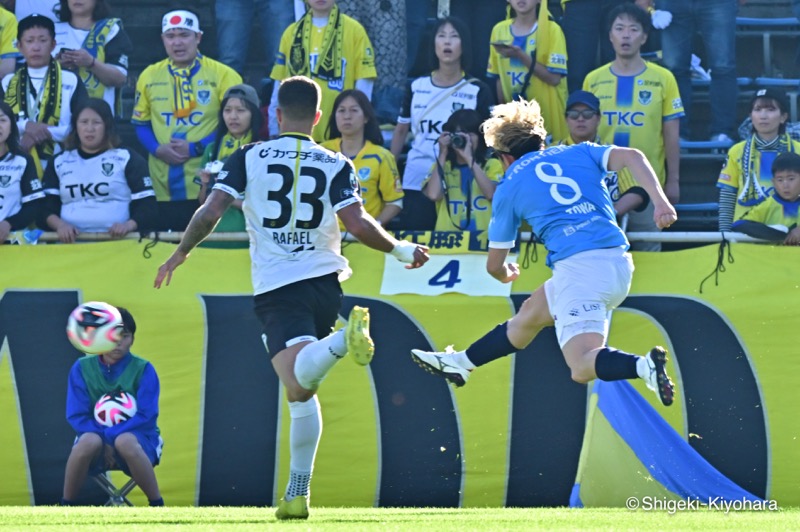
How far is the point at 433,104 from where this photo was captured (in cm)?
1195

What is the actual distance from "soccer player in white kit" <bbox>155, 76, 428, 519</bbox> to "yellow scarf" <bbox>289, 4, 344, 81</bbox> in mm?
4532

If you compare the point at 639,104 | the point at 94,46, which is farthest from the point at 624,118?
the point at 94,46

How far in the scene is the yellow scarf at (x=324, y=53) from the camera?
12.4m

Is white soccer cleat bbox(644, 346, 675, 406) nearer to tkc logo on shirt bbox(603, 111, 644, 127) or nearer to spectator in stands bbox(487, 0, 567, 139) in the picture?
tkc logo on shirt bbox(603, 111, 644, 127)

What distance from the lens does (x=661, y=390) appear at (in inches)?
280

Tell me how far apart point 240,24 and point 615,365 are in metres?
6.84

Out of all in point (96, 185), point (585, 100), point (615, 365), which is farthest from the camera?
point (96, 185)

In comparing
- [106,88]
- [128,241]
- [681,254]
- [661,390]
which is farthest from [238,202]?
[661,390]

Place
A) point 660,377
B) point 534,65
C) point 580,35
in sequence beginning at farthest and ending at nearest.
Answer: point 580,35
point 534,65
point 660,377

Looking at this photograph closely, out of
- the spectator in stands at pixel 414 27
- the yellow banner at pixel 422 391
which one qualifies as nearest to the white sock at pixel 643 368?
the yellow banner at pixel 422 391

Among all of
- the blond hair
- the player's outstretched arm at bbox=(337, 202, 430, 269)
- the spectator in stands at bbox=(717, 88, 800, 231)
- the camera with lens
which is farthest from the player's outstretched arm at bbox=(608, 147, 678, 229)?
the spectator in stands at bbox=(717, 88, 800, 231)

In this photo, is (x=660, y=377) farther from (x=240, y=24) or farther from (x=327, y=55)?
(x=240, y=24)

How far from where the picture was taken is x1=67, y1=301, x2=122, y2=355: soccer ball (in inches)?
368

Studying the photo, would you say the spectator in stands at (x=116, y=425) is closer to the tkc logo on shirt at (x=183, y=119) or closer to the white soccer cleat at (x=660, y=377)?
the tkc logo on shirt at (x=183, y=119)
